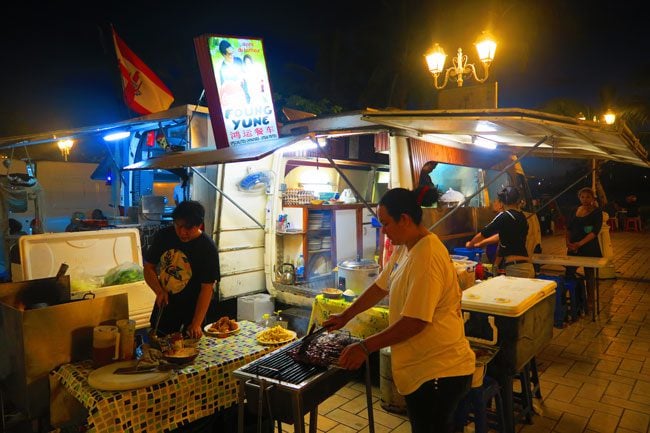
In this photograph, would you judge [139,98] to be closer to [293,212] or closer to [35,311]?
[293,212]

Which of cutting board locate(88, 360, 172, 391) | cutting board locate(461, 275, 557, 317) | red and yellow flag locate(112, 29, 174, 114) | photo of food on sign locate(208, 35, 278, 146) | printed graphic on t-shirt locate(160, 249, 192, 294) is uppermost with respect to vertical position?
red and yellow flag locate(112, 29, 174, 114)

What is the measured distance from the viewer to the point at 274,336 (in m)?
3.70

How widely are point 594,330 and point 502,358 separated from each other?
4.87 meters

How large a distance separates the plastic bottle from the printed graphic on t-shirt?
167 inches

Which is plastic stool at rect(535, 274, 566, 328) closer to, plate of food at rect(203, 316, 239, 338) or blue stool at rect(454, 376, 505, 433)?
blue stool at rect(454, 376, 505, 433)

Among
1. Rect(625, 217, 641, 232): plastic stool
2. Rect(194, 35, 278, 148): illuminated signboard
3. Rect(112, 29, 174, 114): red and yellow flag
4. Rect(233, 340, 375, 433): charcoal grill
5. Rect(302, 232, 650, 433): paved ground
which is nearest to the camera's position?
Rect(233, 340, 375, 433): charcoal grill

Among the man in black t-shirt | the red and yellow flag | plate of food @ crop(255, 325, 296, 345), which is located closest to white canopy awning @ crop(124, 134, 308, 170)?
the man in black t-shirt

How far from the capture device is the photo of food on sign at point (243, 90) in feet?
21.1

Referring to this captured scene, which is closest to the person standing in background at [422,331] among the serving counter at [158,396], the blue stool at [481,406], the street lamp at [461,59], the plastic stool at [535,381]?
the blue stool at [481,406]

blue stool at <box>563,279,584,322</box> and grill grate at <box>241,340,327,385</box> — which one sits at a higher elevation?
grill grate at <box>241,340,327,385</box>

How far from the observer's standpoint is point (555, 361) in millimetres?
6105

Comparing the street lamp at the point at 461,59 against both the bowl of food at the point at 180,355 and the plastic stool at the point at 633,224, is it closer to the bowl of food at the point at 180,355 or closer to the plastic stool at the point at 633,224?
the bowl of food at the point at 180,355

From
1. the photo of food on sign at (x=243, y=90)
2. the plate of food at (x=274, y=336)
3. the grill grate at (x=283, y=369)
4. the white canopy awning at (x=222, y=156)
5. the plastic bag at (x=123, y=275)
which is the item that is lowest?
the plate of food at (x=274, y=336)

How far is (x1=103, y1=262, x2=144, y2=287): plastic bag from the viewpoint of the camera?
5617mm
